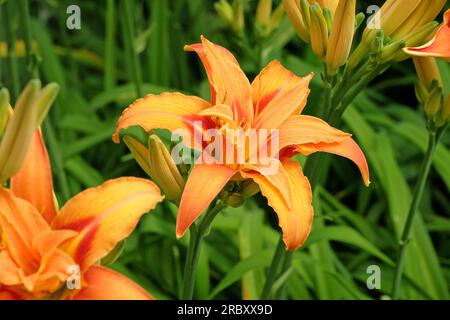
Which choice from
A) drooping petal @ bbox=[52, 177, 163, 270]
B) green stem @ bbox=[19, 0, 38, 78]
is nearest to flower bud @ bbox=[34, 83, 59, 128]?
drooping petal @ bbox=[52, 177, 163, 270]

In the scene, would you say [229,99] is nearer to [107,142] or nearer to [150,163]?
[150,163]

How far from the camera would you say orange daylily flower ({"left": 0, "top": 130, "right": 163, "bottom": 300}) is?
674 millimetres

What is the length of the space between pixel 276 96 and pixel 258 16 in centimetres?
72

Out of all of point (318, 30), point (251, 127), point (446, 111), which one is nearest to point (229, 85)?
point (251, 127)

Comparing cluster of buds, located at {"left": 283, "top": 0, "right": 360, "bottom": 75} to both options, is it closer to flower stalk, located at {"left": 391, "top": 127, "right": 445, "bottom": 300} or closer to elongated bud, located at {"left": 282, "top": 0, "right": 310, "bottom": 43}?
elongated bud, located at {"left": 282, "top": 0, "right": 310, "bottom": 43}

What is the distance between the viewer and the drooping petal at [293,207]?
0.74 meters

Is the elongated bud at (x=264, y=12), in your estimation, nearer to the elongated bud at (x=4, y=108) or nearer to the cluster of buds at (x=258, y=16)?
the cluster of buds at (x=258, y=16)

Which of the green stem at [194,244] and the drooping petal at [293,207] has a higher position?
the drooping petal at [293,207]

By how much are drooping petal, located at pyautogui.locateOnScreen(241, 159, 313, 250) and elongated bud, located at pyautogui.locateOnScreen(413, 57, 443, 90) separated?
326 millimetres

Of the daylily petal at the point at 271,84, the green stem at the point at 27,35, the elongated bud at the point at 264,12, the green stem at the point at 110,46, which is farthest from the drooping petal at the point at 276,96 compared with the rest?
the green stem at the point at 110,46

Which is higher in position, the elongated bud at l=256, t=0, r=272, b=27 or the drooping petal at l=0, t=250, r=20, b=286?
the elongated bud at l=256, t=0, r=272, b=27

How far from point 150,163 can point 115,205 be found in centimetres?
13

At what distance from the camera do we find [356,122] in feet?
5.61

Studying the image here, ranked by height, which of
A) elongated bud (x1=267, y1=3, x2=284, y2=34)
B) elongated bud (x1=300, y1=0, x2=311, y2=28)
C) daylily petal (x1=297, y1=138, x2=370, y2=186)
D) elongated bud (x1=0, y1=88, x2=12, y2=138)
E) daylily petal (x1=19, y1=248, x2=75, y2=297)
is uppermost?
elongated bud (x1=267, y1=3, x2=284, y2=34)
